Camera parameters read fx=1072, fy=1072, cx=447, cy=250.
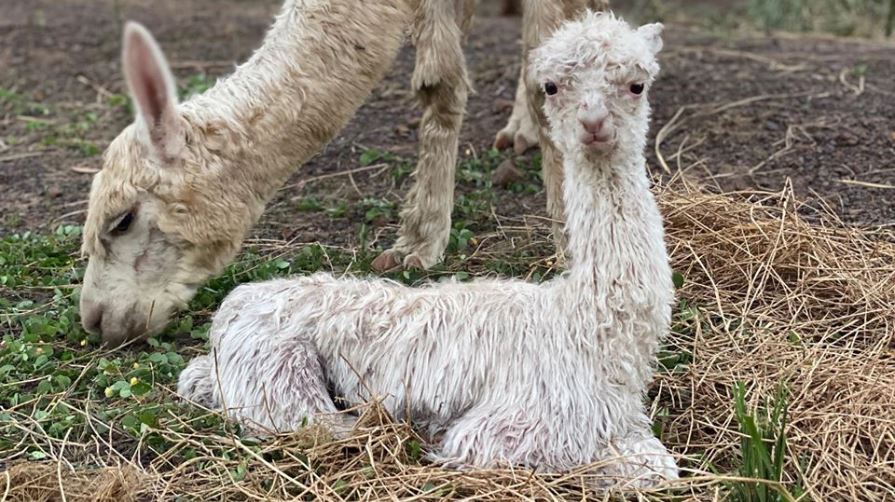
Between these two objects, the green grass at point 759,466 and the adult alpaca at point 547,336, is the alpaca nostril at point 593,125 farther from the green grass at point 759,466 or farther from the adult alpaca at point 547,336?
the green grass at point 759,466

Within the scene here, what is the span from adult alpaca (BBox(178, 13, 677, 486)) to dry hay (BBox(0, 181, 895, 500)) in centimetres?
11

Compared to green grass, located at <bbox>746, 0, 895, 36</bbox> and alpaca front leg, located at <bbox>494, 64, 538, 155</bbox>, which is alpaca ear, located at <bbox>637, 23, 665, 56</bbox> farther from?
green grass, located at <bbox>746, 0, 895, 36</bbox>

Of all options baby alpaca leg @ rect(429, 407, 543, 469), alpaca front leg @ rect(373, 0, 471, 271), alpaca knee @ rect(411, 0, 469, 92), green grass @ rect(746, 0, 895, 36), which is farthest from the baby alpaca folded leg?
green grass @ rect(746, 0, 895, 36)

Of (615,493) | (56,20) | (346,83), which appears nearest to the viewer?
(615,493)

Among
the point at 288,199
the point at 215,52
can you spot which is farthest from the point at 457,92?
the point at 215,52

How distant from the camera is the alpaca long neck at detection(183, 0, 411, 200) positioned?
3.87 m

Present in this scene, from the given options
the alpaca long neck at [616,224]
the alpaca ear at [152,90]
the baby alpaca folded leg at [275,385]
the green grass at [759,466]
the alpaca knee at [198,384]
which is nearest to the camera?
the green grass at [759,466]

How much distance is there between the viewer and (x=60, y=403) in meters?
3.63

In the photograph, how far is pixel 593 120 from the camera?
2852 millimetres

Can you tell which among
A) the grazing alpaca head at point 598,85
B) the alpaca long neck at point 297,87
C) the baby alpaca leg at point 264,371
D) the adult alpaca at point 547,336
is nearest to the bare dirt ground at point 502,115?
the alpaca long neck at point 297,87

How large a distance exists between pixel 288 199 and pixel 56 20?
636 cm

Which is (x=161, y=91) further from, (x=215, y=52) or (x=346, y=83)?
(x=215, y=52)

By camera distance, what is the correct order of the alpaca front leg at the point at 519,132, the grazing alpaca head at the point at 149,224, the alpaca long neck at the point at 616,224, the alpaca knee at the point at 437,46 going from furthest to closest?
the alpaca front leg at the point at 519,132, the alpaca knee at the point at 437,46, the grazing alpaca head at the point at 149,224, the alpaca long neck at the point at 616,224

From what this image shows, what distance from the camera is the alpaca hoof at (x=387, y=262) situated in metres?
4.80
